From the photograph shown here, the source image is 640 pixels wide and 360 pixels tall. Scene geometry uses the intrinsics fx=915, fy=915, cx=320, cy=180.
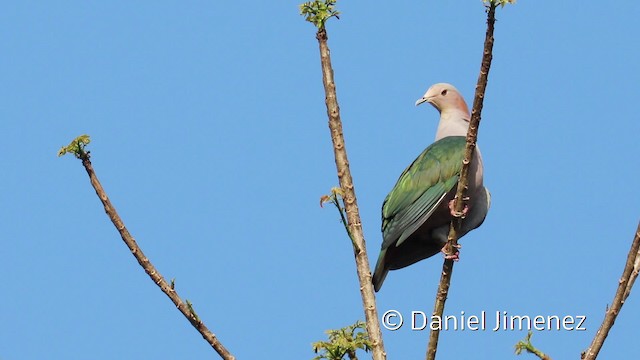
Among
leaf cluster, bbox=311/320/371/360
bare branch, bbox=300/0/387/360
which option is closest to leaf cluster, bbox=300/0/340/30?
bare branch, bbox=300/0/387/360

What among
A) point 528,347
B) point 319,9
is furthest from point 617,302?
point 319,9

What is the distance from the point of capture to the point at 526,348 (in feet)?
14.9

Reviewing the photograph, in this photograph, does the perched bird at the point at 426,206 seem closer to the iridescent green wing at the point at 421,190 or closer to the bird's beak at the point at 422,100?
the iridescent green wing at the point at 421,190

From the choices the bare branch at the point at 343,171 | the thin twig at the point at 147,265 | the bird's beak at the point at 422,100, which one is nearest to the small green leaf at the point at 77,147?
the thin twig at the point at 147,265

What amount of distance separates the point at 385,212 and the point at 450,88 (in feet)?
4.93

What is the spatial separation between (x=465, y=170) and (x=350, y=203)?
67 cm

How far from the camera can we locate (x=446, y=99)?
805 centimetres

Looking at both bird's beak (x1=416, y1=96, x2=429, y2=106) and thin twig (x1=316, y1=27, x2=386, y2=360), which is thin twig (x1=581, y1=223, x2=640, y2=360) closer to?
thin twig (x1=316, y1=27, x2=386, y2=360)

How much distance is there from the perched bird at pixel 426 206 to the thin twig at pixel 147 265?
223 cm

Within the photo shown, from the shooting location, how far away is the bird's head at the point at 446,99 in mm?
8039

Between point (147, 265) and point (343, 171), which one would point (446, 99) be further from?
point (147, 265)

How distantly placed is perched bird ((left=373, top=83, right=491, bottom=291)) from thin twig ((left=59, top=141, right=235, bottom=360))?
223cm

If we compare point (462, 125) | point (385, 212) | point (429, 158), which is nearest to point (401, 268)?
point (385, 212)

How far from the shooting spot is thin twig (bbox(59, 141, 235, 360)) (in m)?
4.79
